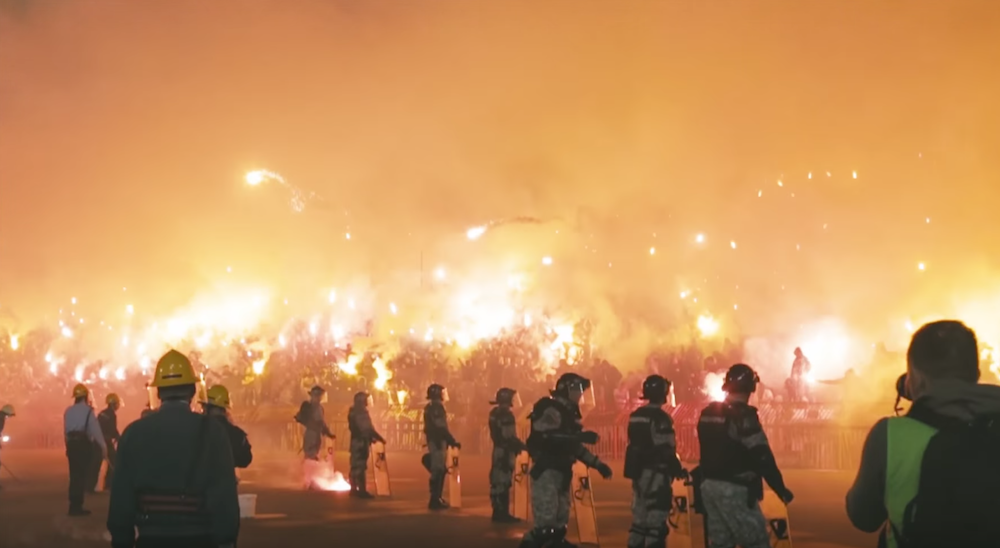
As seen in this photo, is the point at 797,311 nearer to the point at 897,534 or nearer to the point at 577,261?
the point at 577,261

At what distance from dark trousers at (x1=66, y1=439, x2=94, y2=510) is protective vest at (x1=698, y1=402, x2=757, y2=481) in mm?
11791

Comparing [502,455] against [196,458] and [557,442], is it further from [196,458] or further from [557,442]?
[196,458]

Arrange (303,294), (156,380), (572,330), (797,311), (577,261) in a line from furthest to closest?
1. (303,294)
2. (577,261)
3. (797,311)
4. (572,330)
5. (156,380)

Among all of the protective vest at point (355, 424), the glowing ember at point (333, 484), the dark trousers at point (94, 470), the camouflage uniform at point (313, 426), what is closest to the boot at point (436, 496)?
the protective vest at point (355, 424)

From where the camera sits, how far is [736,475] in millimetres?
7777

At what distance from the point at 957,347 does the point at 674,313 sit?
1801 inches

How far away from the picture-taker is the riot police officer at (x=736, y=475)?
7737 mm

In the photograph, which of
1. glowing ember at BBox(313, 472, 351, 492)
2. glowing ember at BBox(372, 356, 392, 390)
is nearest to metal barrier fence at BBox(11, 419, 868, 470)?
glowing ember at BBox(313, 472, 351, 492)

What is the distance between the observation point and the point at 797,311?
4606 cm

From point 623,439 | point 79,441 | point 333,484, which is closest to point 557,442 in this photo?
point 79,441

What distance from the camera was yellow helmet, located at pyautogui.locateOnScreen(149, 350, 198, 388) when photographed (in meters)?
5.63

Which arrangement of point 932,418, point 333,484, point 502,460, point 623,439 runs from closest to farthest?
point 932,418 → point 502,460 → point 333,484 → point 623,439

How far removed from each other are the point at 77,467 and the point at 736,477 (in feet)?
40.3

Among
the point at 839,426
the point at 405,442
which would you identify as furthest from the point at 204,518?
the point at 405,442
